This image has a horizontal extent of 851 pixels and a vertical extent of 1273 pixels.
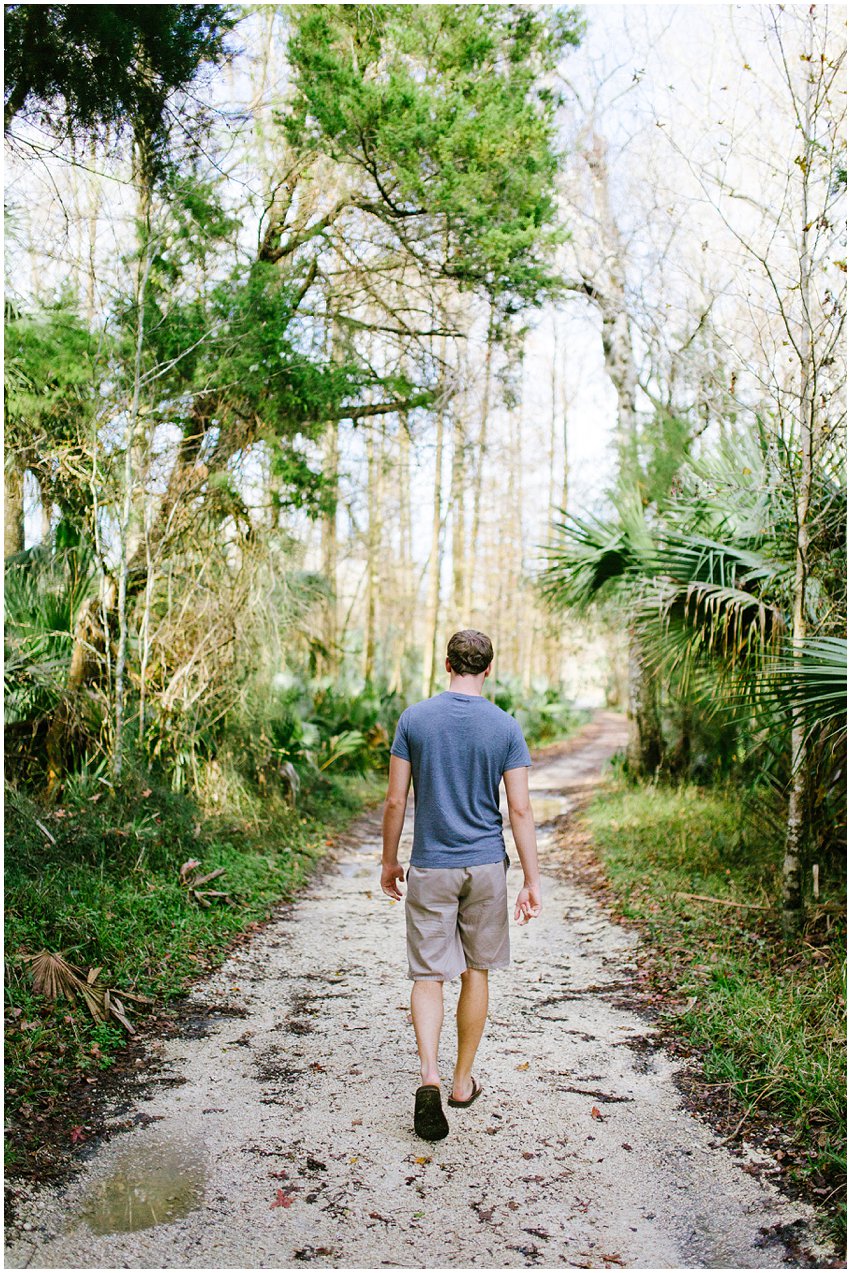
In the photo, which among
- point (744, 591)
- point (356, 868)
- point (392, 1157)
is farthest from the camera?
point (356, 868)

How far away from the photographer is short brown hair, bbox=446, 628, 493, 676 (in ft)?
12.2

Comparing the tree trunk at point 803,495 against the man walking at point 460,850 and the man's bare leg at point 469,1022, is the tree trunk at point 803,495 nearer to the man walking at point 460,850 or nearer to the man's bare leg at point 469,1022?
the man walking at point 460,850

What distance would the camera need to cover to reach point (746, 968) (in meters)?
5.23

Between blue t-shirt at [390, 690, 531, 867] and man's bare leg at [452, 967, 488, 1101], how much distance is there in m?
0.49

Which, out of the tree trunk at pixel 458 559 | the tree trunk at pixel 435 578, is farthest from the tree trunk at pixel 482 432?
the tree trunk at pixel 435 578

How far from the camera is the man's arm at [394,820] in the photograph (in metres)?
3.70

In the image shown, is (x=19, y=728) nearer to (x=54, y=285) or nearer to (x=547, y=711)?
(x=54, y=285)

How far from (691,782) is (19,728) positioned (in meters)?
8.17

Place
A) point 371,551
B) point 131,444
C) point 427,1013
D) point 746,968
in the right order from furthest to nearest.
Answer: point 371,551
point 131,444
point 746,968
point 427,1013

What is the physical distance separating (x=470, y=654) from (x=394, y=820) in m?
0.74

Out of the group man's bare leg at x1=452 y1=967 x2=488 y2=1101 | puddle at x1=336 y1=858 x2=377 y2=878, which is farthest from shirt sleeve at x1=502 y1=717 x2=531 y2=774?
puddle at x1=336 y1=858 x2=377 y2=878

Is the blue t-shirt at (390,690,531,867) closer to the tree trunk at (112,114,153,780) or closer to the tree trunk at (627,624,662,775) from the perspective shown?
the tree trunk at (112,114,153,780)

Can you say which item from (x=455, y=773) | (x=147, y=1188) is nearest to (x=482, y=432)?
(x=455, y=773)

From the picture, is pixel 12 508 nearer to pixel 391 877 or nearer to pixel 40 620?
pixel 40 620
